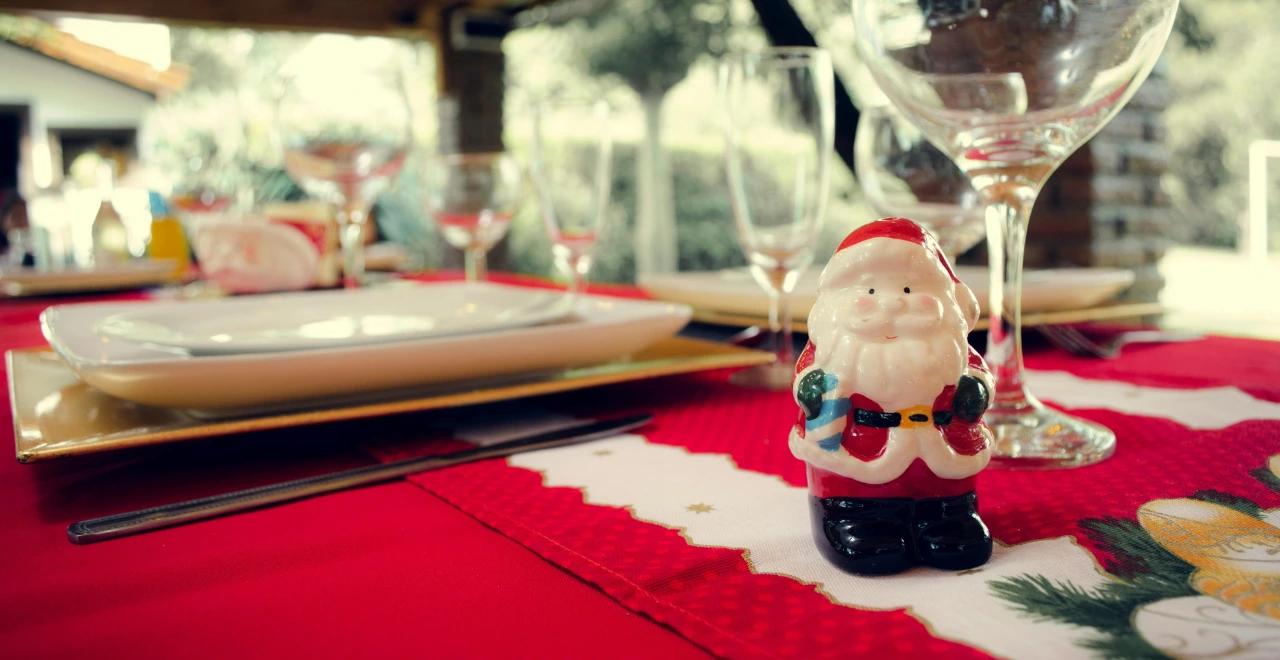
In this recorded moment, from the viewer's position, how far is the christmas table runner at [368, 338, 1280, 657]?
0.28m

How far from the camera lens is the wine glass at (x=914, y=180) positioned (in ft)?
2.46

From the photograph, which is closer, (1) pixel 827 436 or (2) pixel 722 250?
(1) pixel 827 436

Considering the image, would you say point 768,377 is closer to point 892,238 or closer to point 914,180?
point 914,180

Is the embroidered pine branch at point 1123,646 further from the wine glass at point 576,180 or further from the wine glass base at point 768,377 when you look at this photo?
the wine glass at point 576,180

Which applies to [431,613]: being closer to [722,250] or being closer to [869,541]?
[869,541]

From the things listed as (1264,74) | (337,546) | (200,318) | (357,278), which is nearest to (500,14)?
(357,278)

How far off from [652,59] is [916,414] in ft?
26.7

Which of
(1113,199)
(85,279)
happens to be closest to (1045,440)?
(85,279)

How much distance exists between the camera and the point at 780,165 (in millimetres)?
701

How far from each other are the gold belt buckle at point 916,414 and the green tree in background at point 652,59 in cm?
781

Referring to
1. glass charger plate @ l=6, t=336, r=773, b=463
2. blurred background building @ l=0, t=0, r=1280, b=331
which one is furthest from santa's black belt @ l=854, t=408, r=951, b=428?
blurred background building @ l=0, t=0, r=1280, b=331

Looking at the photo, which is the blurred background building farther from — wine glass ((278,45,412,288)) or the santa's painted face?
the santa's painted face

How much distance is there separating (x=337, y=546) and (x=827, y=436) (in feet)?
0.63

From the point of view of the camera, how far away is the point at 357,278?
1.20 metres
